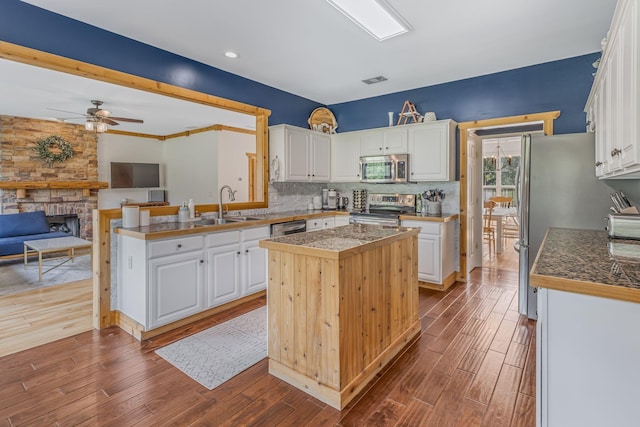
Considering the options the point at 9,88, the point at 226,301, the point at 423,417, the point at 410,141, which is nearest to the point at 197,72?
the point at 226,301

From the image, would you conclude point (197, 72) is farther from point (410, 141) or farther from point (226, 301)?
point (410, 141)

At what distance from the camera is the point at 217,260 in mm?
3301

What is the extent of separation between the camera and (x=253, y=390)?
2.10 m

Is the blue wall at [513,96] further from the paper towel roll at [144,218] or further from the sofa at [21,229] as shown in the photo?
the sofa at [21,229]

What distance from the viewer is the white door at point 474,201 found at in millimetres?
4691

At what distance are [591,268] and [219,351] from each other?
244 centimetres

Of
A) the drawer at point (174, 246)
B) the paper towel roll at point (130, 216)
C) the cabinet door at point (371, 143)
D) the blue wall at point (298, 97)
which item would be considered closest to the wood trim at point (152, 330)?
the drawer at point (174, 246)

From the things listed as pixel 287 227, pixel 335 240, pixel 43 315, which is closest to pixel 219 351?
pixel 335 240

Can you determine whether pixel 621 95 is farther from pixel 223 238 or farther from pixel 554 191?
pixel 223 238

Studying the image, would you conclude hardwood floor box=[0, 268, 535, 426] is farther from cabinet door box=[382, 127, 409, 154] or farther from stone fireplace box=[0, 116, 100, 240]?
stone fireplace box=[0, 116, 100, 240]

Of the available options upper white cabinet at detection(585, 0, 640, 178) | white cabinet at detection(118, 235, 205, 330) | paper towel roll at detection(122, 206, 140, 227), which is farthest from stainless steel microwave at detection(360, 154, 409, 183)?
paper towel roll at detection(122, 206, 140, 227)

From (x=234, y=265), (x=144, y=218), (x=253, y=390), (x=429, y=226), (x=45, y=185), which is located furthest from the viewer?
(x=45, y=185)

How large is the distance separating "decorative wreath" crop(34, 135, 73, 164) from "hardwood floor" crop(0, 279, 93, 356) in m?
3.65

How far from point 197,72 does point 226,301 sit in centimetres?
256
